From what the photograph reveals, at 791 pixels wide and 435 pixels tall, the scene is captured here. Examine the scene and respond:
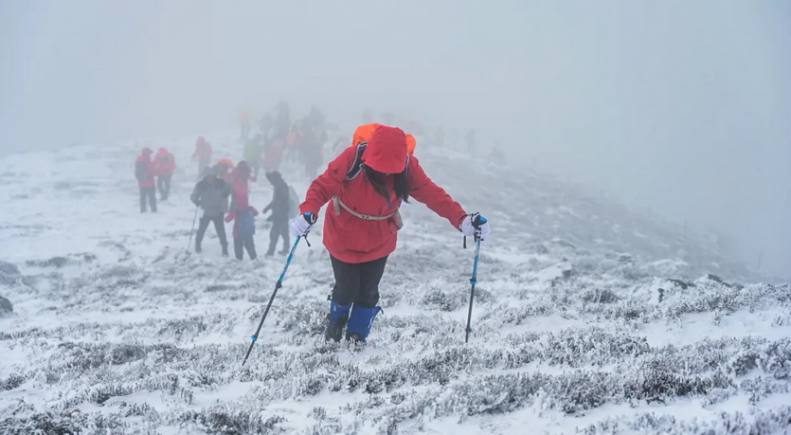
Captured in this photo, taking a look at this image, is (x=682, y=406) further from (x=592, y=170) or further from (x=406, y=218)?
(x=592, y=170)

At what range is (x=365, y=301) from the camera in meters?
6.19

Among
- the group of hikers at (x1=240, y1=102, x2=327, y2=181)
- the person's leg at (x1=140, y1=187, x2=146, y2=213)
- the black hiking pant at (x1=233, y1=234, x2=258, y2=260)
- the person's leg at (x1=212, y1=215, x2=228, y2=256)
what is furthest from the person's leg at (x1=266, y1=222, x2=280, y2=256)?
the group of hikers at (x1=240, y1=102, x2=327, y2=181)

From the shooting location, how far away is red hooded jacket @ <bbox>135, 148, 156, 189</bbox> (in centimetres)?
2120

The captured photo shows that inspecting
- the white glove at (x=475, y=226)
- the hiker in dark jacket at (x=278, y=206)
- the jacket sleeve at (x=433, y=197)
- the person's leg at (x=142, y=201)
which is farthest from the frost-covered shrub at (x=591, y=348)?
the person's leg at (x=142, y=201)

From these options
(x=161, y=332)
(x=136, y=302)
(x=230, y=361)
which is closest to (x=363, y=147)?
(x=230, y=361)

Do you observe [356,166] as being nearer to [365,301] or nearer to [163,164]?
[365,301]

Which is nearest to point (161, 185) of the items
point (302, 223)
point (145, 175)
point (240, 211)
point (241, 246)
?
point (145, 175)

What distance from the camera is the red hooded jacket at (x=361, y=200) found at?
557 centimetres

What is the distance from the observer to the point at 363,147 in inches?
227

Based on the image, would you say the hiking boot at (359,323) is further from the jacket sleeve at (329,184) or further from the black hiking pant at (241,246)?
the black hiking pant at (241,246)

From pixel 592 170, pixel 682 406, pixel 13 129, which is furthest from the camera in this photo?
pixel 13 129

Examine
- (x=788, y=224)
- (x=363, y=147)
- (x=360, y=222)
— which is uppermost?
(x=363, y=147)

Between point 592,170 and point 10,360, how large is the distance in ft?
342

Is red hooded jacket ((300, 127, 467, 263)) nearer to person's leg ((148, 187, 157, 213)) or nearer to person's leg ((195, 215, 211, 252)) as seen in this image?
person's leg ((195, 215, 211, 252))
